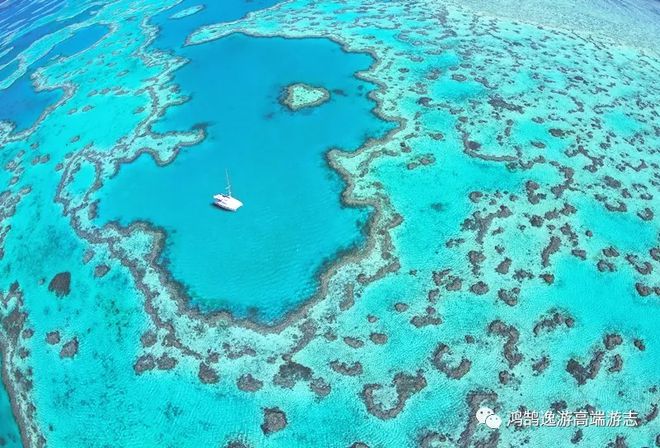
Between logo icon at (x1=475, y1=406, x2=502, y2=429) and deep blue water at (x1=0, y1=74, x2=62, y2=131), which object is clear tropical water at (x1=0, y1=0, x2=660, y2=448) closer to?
logo icon at (x1=475, y1=406, x2=502, y2=429)

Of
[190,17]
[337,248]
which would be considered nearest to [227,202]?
[337,248]

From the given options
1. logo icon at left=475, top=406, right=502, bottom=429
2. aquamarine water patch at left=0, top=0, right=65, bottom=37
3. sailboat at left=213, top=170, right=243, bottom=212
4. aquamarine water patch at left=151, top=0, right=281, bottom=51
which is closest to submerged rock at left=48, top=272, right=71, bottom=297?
sailboat at left=213, top=170, right=243, bottom=212

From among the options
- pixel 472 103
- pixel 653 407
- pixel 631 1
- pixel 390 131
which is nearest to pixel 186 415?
pixel 653 407

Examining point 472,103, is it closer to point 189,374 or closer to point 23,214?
point 189,374

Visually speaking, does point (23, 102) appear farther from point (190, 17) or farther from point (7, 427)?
point (7, 427)

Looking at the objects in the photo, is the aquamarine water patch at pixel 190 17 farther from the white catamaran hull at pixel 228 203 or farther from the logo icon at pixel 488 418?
the logo icon at pixel 488 418
